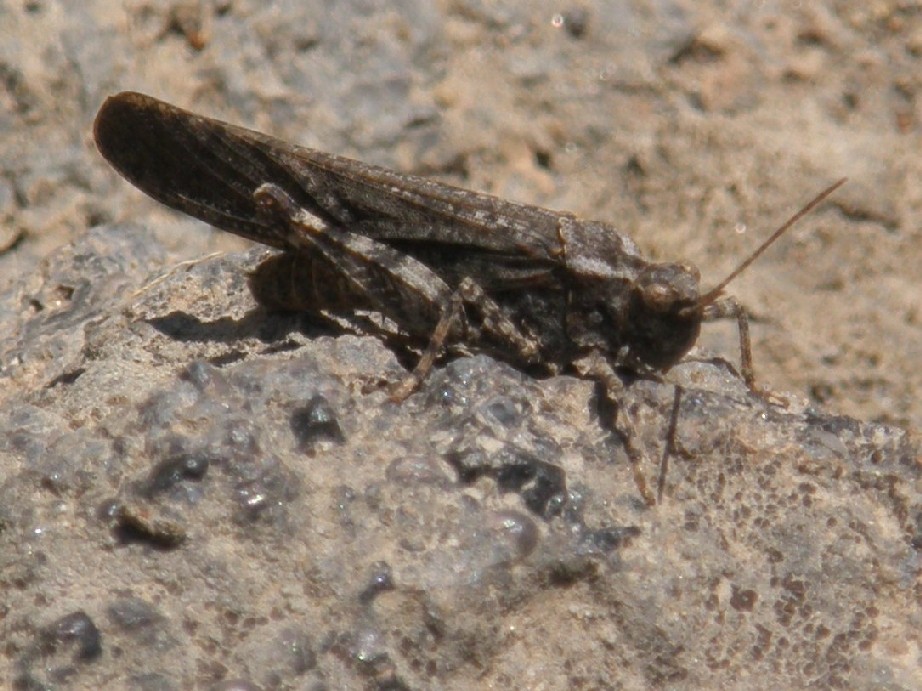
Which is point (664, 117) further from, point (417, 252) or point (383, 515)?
point (383, 515)

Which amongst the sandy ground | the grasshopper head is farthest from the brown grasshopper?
the sandy ground

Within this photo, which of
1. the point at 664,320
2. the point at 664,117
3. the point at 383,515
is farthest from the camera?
the point at 664,117

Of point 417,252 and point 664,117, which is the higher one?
point 417,252

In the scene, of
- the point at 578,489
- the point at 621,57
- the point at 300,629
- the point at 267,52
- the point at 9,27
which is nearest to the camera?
the point at 300,629

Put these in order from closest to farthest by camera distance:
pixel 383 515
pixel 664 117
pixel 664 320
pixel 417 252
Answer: pixel 383 515
pixel 664 320
pixel 417 252
pixel 664 117

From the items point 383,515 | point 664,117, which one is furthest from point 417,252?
point 664,117

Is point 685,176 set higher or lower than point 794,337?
higher

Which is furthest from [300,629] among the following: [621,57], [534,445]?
[621,57]

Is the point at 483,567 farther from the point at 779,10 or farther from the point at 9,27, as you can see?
the point at 779,10
